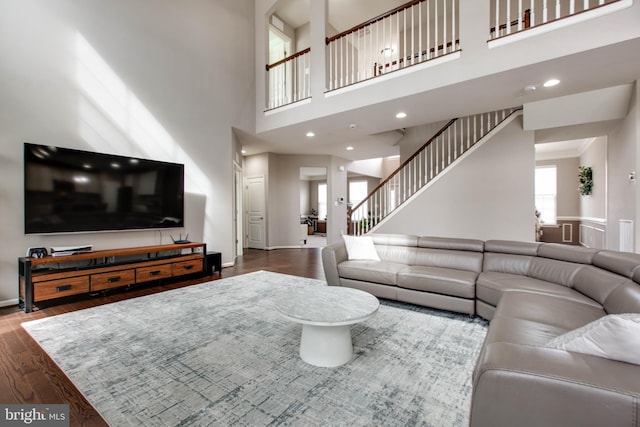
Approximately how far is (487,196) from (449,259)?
2202mm

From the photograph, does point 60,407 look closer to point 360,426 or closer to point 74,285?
point 360,426

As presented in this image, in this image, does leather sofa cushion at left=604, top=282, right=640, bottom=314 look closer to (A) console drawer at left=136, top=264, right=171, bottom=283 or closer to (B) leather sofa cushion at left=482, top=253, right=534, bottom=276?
(B) leather sofa cushion at left=482, top=253, right=534, bottom=276

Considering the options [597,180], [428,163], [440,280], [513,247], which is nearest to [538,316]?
[440,280]

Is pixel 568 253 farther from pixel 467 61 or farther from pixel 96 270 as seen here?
pixel 96 270

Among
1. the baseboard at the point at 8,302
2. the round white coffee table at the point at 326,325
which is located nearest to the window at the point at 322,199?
the baseboard at the point at 8,302

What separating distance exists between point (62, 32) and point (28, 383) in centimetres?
409

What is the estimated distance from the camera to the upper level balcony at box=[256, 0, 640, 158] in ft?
9.50

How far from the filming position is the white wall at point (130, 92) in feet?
10.6

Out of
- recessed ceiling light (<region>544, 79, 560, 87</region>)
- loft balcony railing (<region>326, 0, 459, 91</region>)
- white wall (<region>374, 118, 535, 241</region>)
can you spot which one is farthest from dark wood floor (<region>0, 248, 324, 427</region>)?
recessed ceiling light (<region>544, 79, 560, 87</region>)

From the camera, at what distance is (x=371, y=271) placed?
11.1ft

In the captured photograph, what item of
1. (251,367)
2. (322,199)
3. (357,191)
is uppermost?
(357,191)

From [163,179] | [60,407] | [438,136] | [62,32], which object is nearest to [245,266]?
[163,179]

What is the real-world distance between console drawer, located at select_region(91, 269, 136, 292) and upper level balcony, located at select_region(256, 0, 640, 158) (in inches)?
141

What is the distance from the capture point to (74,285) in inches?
130
